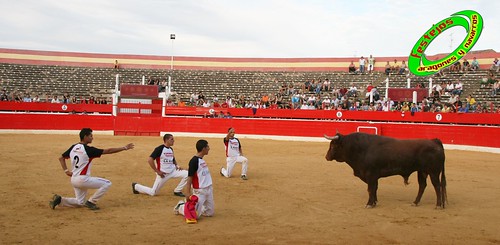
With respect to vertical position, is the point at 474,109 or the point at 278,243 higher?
the point at 474,109

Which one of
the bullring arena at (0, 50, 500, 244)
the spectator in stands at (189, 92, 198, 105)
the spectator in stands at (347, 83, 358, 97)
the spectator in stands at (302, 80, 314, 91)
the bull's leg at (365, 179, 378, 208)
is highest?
the spectator in stands at (302, 80, 314, 91)

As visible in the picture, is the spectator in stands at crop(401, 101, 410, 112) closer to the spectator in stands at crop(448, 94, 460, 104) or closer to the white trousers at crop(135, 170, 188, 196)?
the spectator in stands at crop(448, 94, 460, 104)

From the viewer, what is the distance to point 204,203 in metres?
7.84

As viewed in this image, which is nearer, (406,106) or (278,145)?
(278,145)

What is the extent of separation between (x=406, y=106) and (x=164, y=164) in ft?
60.3

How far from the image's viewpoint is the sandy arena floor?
6.62 meters

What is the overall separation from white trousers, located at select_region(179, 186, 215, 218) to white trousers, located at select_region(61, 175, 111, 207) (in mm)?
1567

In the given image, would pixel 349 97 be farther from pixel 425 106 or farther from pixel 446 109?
pixel 446 109

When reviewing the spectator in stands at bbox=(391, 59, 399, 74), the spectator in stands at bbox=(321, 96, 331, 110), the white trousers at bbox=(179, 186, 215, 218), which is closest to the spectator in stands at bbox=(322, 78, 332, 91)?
the spectator in stands at bbox=(321, 96, 331, 110)

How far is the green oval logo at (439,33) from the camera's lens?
21969mm

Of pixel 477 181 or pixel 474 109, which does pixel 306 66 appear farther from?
pixel 477 181

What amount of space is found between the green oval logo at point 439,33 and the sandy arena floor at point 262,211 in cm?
1029

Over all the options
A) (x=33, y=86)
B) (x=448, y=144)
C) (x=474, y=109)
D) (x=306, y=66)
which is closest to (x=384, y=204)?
(x=448, y=144)

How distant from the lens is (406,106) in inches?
972
